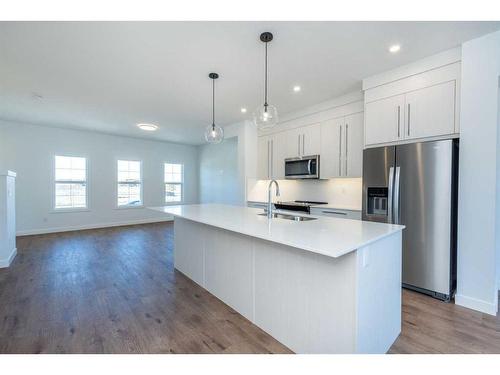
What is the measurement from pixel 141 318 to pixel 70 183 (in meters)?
5.60

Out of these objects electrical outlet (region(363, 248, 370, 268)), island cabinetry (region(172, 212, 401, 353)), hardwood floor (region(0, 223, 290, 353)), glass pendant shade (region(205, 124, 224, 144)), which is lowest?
hardwood floor (region(0, 223, 290, 353))

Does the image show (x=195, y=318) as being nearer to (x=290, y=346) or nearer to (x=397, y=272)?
(x=290, y=346)

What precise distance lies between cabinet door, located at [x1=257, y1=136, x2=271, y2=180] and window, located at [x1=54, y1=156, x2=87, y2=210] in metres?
4.68

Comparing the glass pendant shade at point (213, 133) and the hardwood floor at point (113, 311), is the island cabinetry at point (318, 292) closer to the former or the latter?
the hardwood floor at point (113, 311)

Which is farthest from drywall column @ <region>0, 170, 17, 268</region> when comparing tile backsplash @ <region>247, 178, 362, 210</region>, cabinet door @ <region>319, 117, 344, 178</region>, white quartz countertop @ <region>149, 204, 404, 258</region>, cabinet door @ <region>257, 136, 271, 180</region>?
cabinet door @ <region>319, 117, 344, 178</region>

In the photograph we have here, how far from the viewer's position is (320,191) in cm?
468

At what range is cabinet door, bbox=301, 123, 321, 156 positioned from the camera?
14.0 ft

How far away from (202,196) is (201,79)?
542cm

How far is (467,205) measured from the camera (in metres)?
2.38

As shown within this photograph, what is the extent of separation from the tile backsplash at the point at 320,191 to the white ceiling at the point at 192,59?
4.94ft

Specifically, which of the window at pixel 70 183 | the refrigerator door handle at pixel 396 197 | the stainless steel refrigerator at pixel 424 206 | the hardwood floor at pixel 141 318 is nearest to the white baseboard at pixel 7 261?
the hardwood floor at pixel 141 318

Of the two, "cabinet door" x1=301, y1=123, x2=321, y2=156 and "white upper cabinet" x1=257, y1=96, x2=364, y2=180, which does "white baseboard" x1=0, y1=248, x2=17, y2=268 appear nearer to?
"white upper cabinet" x1=257, y1=96, x2=364, y2=180

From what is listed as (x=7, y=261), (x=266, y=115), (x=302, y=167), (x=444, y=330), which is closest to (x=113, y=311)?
(x=266, y=115)
